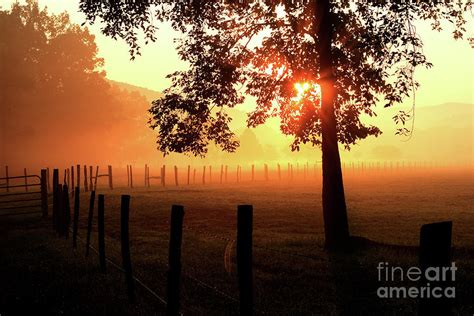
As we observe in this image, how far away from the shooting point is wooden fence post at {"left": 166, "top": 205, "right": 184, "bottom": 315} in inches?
286

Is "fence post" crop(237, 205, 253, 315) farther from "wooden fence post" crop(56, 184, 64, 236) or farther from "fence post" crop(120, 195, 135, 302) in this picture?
"wooden fence post" crop(56, 184, 64, 236)

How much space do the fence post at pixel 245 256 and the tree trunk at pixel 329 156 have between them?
1008 cm

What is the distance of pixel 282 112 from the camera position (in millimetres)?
19000

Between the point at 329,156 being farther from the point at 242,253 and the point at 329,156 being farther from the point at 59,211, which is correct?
the point at 59,211

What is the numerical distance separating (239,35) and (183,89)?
2952 millimetres

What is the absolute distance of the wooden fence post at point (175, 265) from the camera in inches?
286

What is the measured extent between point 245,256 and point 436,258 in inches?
116

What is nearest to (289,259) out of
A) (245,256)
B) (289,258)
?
(289,258)

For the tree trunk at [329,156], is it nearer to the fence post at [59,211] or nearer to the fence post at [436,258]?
the fence post at [59,211]

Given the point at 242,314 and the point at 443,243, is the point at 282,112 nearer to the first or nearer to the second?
the point at 242,314

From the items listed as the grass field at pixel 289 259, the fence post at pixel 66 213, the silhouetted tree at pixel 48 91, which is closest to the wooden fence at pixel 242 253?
the grass field at pixel 289 259

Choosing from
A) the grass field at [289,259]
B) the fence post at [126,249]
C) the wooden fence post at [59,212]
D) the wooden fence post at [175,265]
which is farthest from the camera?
the wooden fence post at [59,212]

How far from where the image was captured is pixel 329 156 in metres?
16.1

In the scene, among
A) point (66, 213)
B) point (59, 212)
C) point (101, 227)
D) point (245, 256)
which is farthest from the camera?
point (59, 212)
